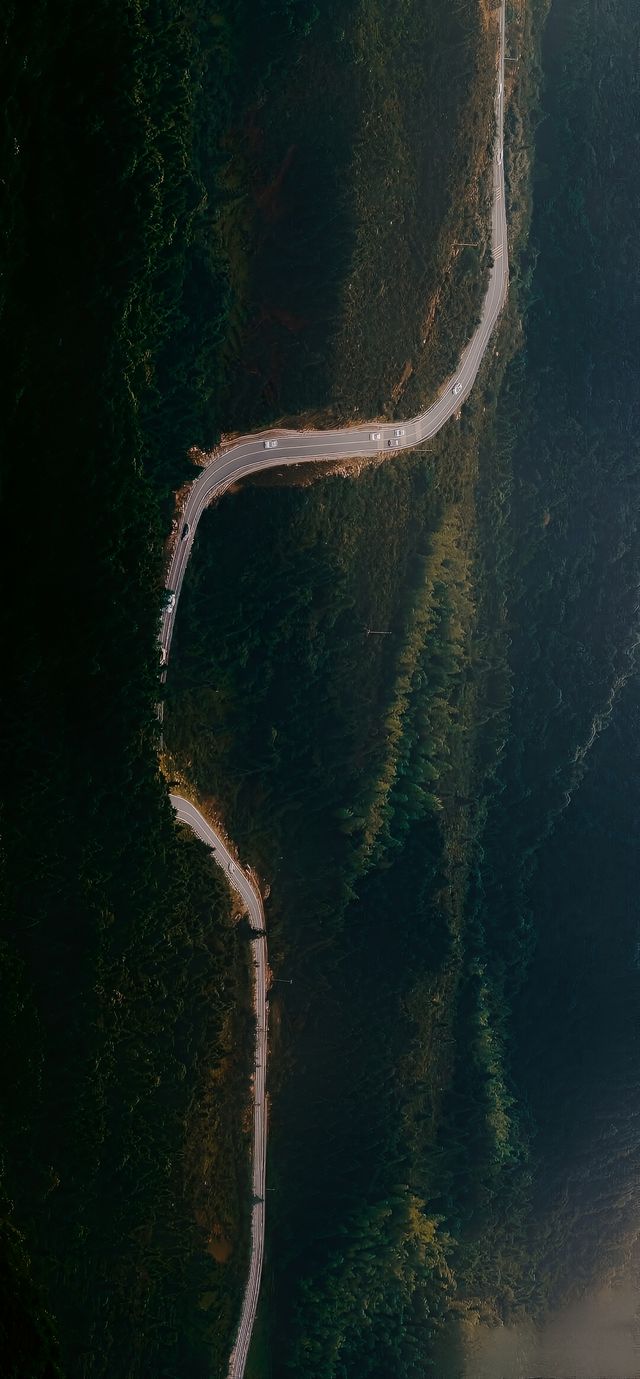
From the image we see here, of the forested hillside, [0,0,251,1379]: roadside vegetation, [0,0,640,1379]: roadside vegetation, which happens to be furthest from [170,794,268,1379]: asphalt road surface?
[0,0,251,1379]: roadside vegetation

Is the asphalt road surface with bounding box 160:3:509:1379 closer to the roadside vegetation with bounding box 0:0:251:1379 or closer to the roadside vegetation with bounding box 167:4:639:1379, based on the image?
the roadside vegetation with bounding box 167:4:639:1379

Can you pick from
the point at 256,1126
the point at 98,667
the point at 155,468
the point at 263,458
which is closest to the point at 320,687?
the point at 263,458

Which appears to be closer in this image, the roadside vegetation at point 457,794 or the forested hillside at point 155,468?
the forested hillside at point 155,468

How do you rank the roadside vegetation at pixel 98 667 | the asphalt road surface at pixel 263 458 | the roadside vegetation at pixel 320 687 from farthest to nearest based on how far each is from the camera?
the asphalt road surface at pixel 263 458 → the roadside vegetation at pixel 320 687 → the roadside vegetation at pixel 98 667

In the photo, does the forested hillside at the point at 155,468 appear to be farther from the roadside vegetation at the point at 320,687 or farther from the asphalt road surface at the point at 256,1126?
the asphalt road surface at the point at 256,1126

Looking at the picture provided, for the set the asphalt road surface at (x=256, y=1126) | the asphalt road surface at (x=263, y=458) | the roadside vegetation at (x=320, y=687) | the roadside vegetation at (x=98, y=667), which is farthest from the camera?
the asphalt road surface at (x=256, y=1126)

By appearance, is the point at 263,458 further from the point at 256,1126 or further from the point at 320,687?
the point at 256,1126

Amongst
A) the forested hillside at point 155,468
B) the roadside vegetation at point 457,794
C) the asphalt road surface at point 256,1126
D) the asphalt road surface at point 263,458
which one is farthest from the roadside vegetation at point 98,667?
the roadside vegetation at point 457,794

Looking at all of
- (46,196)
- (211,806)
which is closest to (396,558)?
(211,806)
